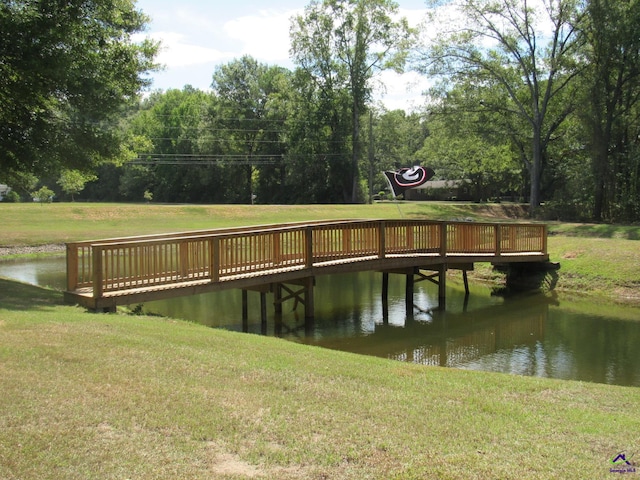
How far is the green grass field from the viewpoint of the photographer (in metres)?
4.54

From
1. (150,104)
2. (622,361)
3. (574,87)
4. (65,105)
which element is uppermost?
(150,104)

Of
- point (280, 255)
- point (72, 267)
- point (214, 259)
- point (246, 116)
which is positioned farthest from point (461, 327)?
point (246, 116)

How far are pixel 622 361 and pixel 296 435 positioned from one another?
348 inches

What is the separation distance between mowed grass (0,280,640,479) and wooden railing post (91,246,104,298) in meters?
2.65

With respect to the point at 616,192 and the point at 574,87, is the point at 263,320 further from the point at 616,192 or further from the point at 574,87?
the point at 574,87

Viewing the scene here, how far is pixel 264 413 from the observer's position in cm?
555

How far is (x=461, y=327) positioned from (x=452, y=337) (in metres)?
1.26

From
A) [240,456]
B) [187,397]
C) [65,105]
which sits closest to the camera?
[240,456]

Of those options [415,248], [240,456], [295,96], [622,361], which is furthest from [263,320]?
[295,96]

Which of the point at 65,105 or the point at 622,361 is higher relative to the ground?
the point at 65,105

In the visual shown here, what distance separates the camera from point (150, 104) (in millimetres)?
100125

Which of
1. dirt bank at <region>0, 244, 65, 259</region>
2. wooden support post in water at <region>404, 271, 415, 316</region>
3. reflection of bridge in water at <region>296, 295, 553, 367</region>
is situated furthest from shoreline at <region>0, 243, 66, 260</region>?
reflection of bridge in water at <region>296, 295, 553, 367</region>

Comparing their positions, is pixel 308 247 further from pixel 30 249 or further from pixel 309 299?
pixel 30 249

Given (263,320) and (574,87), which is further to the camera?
(574,87)
